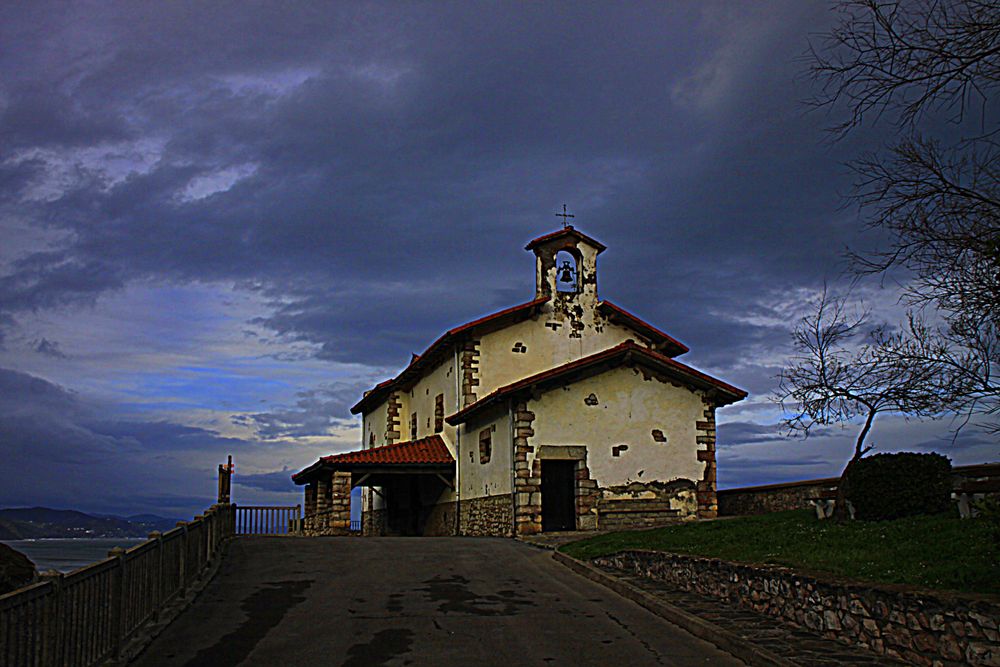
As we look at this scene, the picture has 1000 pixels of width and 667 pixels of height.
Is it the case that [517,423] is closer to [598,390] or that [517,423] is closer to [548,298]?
[598,390]

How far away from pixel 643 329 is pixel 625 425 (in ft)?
22.9

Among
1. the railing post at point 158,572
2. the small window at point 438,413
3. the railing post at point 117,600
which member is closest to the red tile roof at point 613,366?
the small window at point 438,413

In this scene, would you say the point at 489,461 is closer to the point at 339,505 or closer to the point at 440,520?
the point at 339,505

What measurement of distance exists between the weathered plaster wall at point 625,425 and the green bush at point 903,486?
409 inches

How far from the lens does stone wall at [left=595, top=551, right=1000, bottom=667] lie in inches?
298

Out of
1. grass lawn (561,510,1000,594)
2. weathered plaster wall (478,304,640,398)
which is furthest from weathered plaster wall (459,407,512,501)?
grass lawn (561,510,1000,594)

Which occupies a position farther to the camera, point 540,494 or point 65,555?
point 65,555

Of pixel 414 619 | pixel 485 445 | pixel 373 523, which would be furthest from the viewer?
pixel 373 523

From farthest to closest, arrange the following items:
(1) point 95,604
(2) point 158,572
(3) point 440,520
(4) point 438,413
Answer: (4) point 438,413 → (3) point 440,520 → (2) point 158,572 → (1) point 95,604

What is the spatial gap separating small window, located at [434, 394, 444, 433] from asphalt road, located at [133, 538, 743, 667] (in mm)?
13307

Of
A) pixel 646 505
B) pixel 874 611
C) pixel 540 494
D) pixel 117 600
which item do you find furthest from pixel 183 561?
pixel 646 505

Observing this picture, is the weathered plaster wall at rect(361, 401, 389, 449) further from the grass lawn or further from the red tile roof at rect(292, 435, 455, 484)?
the grass lawn

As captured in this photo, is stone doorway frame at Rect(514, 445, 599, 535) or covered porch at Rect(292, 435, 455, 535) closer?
stone doorway frame at Rect(514, 445, 599, 535)

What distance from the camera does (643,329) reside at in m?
31.1
